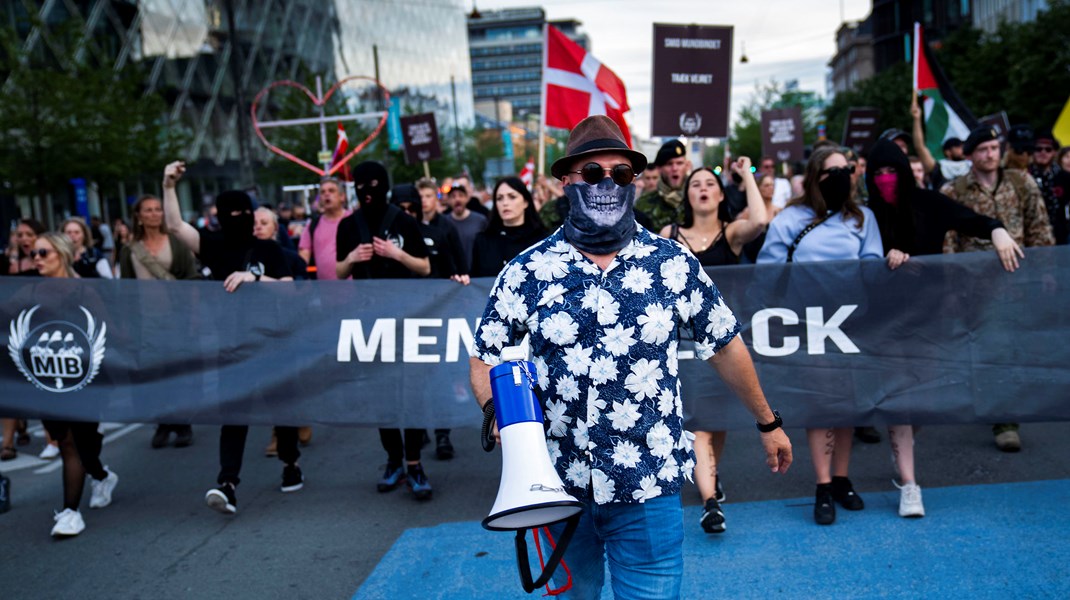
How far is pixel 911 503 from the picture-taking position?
18.0ft

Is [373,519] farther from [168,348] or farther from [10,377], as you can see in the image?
[10,377]

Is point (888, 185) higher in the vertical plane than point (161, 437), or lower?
higher

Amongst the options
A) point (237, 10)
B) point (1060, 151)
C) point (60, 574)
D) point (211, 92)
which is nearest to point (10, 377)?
point (60, 574)

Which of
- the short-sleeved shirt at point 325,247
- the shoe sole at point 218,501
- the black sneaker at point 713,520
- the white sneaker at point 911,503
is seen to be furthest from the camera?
the short-sleeved shirt at point 325,247

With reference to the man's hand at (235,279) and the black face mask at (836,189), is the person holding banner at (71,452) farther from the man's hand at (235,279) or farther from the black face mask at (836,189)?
the black face mask at (836,189)

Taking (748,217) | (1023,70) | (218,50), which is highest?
(218,50)

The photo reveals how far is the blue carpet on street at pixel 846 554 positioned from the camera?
457 cm

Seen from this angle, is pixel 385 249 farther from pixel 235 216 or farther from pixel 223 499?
pixel 223 499

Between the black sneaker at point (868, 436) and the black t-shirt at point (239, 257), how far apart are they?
166 inches

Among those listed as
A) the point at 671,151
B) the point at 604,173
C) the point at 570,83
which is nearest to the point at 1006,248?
the point at 671,151

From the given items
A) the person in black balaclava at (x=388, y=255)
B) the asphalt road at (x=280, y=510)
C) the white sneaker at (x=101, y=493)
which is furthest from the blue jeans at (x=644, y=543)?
the white sneaker at (x=101, y=493)

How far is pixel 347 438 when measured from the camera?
28.0 feet

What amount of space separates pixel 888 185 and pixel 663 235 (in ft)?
4.12

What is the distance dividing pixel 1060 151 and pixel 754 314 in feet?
21.8
